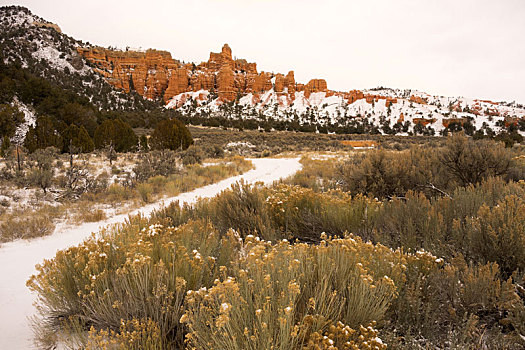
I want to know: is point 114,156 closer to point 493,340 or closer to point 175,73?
point 493,340

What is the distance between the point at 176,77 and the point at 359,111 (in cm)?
7782

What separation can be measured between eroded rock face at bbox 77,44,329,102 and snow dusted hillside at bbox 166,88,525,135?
208 inches

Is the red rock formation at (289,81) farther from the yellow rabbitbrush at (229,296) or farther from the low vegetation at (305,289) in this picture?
the yellow rabbitbrush at (229,296)

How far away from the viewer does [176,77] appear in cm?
11694

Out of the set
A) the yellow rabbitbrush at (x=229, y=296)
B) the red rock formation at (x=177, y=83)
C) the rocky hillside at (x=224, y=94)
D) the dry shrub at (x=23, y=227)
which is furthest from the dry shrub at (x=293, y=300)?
the red rock formation at (x=177, y=83)

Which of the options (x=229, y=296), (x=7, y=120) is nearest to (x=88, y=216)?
(x=229, y=296)

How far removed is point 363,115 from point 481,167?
279ft

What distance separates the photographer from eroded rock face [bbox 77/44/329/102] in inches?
4407

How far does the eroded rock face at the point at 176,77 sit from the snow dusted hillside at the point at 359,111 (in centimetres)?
529

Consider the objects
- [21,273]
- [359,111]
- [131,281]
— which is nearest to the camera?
[131,281]

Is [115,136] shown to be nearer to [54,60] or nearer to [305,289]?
[305,289]

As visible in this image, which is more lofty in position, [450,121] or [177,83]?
[177,83]

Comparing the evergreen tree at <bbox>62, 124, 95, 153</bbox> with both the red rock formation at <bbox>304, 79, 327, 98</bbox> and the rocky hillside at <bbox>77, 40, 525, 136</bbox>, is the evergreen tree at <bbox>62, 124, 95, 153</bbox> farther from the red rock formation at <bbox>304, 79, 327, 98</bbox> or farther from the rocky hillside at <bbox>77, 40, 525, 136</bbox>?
the red rock formation at <bbox>304, 79, 327, 98</bbox>

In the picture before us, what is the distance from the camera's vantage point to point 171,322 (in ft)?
6.95
